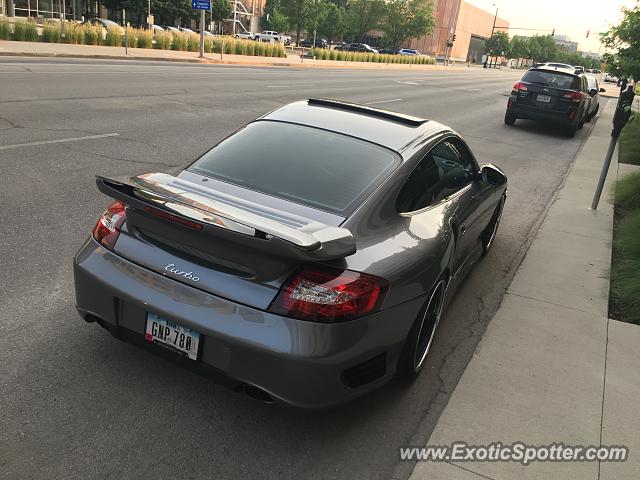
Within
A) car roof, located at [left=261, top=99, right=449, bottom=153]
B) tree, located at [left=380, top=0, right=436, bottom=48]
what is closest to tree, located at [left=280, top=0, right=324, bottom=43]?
tree, located at [left=380, top=0, right=436, bottom=48]

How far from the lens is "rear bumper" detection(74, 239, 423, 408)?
8.72 ft

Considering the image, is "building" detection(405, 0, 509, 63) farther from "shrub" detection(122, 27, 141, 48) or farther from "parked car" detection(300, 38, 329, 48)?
"shrub" detection(122, 27, 141, 48)

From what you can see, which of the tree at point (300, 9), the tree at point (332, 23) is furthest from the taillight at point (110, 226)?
the tree at point (332, 23)

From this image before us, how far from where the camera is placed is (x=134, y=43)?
113 ft

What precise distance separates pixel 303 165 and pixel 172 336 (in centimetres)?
133

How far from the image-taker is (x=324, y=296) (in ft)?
8.81

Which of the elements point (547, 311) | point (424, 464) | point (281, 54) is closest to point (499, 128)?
point (547, 311)

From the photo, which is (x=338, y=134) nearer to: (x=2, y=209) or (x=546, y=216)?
(x=2, y=209)

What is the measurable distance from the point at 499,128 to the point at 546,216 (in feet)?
31.2

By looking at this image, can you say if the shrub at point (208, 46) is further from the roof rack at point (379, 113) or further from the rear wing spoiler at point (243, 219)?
the rear wing spoiler at point (243, 219)

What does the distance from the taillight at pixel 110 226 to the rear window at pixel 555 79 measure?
51.2ft

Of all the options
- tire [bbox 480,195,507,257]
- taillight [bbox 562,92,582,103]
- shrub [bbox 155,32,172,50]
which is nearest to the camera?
tire [bbox 480,195,507,257]

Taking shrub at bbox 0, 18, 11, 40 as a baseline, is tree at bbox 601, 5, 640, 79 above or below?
above

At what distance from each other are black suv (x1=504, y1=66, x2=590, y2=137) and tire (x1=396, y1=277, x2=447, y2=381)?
14.2 meters
